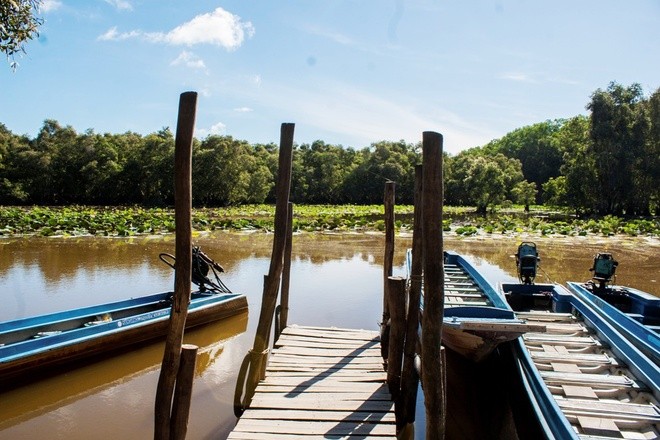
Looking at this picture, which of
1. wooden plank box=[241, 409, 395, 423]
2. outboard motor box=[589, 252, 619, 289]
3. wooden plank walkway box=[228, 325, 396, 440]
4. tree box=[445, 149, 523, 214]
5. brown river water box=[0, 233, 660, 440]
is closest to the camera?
wooden plank walkway box=[228, 325, 396, 440]

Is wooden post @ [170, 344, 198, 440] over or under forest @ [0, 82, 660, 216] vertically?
under

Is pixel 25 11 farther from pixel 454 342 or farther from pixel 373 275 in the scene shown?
pixel 373 275

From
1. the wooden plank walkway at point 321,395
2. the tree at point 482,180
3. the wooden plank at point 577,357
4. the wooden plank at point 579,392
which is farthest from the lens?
the tree at point 482,180

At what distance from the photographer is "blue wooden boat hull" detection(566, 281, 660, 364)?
5367 mm

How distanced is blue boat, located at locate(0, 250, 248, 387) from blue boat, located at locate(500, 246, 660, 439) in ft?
14.5

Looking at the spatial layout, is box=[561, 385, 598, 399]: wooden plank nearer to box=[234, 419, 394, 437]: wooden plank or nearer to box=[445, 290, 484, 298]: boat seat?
box=[234, 419, 394, 437]: wooden plank

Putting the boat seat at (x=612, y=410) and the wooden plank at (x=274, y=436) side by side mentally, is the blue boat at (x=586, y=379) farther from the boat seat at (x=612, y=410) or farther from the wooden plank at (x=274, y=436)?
the wooden plank at (x=274, y=436)

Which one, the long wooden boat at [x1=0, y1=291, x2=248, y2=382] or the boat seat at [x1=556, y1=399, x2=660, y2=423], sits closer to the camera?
the boat seat at [x1=556, y1=399, x2=660, y2=423]

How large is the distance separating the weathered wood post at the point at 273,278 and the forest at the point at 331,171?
32.3 metres

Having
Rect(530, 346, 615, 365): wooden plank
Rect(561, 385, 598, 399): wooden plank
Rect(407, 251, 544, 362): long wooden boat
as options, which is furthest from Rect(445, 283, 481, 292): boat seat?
Rect(561, 385, 598, 399): wooden plank

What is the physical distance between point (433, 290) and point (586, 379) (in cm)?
240

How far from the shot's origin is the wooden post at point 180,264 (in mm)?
3330

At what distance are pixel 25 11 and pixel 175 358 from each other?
615cm

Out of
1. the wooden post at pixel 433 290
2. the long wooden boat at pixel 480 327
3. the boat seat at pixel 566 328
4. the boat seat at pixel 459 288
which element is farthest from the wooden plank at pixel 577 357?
the boat seat at pixel 459 288
